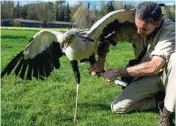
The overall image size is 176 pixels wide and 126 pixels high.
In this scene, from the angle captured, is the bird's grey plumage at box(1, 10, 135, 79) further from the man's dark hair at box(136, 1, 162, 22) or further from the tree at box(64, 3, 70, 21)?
the tree at box(64, 3, 70, 21)

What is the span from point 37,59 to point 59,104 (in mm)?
1108

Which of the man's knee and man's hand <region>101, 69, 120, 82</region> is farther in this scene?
the man's knee

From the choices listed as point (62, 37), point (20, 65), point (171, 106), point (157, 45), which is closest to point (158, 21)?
point (157, 45)

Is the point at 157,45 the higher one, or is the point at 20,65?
the point at 157,45

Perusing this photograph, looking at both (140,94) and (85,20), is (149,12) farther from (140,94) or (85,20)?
(85,20)

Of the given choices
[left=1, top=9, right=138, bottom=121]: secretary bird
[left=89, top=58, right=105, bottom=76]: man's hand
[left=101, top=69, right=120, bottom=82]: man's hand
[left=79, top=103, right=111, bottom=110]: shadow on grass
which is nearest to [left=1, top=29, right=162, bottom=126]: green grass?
[left=79, top=103, right=111, bottom=110]: shadow on grass

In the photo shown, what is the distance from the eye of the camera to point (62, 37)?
5586 mm

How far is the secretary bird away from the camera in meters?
5.59

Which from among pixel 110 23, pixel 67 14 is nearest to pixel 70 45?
pixel 110 23

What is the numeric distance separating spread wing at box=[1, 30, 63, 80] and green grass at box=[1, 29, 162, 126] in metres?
0.38

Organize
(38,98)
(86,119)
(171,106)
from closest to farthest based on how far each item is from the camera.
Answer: (171,106) → (86,119) → (38,98)

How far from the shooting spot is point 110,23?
5.76 meters

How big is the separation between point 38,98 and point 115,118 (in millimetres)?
1621

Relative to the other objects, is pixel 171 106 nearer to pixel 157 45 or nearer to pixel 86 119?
pixel 157 45
